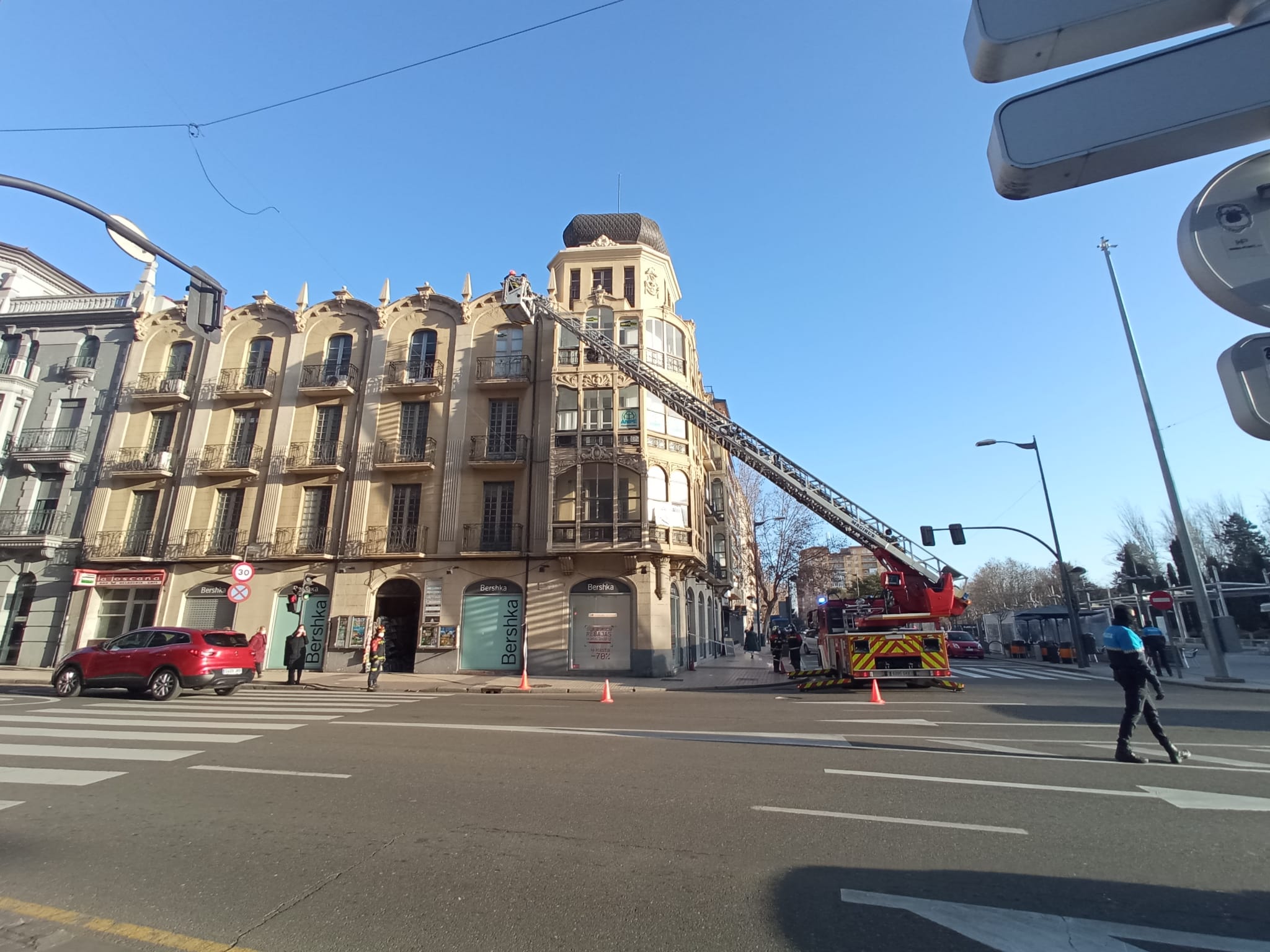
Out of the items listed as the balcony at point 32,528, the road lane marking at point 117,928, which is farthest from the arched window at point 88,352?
the road lane marking at point 117,928

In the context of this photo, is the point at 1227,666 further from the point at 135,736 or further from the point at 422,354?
the point at 422,354

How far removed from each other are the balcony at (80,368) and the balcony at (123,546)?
767cm

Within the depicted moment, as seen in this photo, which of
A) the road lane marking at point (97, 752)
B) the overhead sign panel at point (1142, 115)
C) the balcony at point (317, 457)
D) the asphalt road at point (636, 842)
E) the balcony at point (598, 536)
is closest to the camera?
the overhead sign panel at point (1142, 115)

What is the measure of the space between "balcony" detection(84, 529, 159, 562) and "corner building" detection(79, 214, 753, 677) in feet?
0.29

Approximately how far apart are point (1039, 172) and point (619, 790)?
5.77 metres

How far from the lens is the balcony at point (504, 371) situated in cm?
2562

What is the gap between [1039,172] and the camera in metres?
2.05

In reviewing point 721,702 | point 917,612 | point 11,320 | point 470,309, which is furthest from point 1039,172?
point 11,320

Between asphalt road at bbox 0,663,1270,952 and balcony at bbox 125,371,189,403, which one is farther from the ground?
balcony at bbox 125,371,189,403

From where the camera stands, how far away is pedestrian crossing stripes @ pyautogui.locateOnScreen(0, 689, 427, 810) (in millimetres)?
6953

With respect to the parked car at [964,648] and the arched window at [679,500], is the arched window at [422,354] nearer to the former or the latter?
the arched window at [679,500]

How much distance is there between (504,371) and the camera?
26203mm

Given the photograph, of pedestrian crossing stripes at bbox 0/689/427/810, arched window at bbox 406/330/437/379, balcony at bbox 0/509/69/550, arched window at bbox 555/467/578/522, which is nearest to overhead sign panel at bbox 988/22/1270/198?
pedestrian crossing stripes at bbox 0/689/427/810

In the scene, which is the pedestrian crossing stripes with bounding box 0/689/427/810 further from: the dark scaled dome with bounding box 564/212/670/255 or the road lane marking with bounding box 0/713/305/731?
the dark scaled dome with bounding box 564/212/670/255
